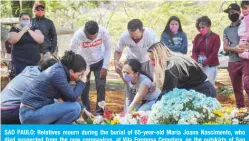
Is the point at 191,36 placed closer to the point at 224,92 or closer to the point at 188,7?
the point at 188,7

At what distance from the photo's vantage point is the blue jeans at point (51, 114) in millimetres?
4758

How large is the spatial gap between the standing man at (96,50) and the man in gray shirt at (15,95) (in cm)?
148

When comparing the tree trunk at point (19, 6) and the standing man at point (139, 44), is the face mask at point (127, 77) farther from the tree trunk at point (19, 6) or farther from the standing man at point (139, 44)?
the tree trunk at point (19, 6)

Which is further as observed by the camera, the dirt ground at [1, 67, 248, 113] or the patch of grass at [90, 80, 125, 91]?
the patch of grass at [90, 80, 125, 91]

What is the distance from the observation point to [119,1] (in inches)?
542

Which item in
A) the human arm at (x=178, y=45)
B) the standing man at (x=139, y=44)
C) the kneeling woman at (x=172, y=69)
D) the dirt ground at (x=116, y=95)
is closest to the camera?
the kneeling woman at (x=172, y=69)

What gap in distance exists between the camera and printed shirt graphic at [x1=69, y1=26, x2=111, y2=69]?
21.8 ft

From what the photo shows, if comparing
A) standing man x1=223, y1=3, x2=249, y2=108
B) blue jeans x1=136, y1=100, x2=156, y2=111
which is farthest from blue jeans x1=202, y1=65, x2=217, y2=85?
Answer: blue jeans x1=136, y1=100, x2=156, y2=111

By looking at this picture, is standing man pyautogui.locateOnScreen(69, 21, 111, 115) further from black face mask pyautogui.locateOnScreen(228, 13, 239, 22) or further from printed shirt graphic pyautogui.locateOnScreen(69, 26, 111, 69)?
black face mask pyautogui.locateOnScreen(228, 13, 239, 22)

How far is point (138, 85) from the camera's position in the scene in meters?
5.78

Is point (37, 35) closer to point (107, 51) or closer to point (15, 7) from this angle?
point (107, 51)

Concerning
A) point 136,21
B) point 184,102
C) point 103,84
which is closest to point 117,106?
point 103,84

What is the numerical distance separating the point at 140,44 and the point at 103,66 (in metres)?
0.63

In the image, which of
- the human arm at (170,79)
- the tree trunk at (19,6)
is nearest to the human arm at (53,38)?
the human arm at (170,79)
